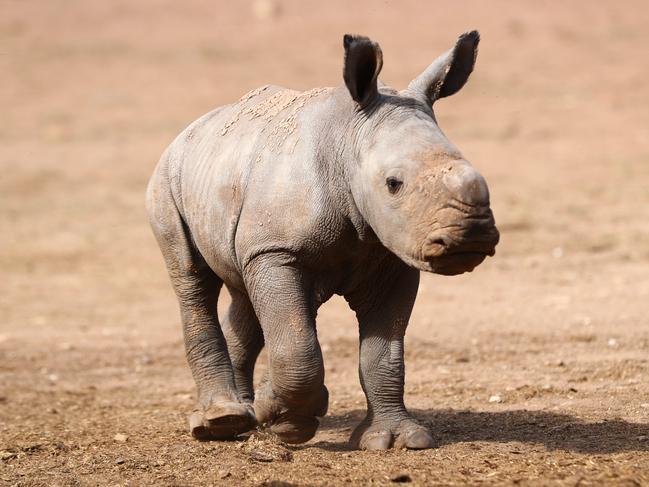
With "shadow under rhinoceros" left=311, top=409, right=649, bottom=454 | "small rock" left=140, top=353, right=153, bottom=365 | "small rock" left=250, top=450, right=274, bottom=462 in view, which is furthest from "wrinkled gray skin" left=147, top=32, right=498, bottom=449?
"small rock" left=140, top=353, right=153, bottom=365

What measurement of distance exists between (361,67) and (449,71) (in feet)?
2.03

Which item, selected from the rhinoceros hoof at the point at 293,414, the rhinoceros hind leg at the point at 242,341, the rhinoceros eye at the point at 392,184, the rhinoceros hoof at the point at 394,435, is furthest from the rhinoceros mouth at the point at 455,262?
the rhinoceros hind leg at the point at 242,341

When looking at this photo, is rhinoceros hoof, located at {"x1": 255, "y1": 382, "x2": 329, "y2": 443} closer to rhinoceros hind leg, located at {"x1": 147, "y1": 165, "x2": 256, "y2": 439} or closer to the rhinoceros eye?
rhinoceros hind leg, located at {"x1": 147, "y1": 165, "x2": 256, "y2": 439}

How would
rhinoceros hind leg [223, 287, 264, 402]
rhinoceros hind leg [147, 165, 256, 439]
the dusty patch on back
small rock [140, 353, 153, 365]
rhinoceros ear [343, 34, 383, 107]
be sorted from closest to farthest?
rhinoceros ear [343, 34, 383, 107] → the dusty patch on back → rhinoceros hind leg [147, 165, 256, 439] → rhinoceros hind leg [223, 287, 264, 402] → small rock [140, 353, 153, 365]

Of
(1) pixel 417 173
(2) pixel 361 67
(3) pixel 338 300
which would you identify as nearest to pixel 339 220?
(1) pixel 417 173

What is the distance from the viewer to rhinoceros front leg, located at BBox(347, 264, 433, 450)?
21.9 ft

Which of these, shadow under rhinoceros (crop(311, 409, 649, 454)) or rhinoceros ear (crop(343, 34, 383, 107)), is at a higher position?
rhinoceros ear (crop(343, 34, 383, 107))

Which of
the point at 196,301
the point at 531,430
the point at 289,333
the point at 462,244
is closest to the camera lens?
the point at 462,244

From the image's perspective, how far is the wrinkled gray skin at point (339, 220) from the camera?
5746mm

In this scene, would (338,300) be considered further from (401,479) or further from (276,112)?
(401,479)

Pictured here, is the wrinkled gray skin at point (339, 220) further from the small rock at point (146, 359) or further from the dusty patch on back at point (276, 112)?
the small rock at point (146, 359)

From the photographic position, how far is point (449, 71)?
6559 mm

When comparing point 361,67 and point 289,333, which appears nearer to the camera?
point 361,67

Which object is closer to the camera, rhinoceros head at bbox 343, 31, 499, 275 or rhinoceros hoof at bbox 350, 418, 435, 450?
rhinoceros head at bbox 343, 31, 499, 275
